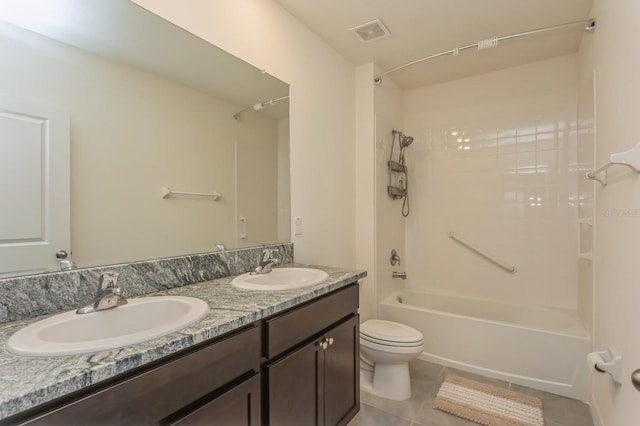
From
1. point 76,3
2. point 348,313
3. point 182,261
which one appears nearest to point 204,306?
point 182,261

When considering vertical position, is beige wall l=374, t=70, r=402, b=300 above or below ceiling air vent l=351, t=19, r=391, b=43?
below

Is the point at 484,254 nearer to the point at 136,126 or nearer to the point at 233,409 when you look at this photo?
the point at 233,409

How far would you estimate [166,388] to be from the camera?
780 millimetres

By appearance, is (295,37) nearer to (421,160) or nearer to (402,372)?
(421,160)

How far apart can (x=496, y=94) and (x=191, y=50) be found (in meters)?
2.60

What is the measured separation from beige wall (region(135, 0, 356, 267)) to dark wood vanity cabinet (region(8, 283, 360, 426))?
0.70 metres

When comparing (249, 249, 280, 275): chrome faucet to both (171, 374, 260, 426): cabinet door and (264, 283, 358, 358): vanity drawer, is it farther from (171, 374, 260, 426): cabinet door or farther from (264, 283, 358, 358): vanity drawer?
(171, 374, 260, 426): cabinet door

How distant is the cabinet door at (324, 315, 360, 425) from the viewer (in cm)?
143

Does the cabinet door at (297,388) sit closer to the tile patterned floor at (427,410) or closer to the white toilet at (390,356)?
the tile patterned floor at (427,410)

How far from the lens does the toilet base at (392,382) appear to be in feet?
6.59

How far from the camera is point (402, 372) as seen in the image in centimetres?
203

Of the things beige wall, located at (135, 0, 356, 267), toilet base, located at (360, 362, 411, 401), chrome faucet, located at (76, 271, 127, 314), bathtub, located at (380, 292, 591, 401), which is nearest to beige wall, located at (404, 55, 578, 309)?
bathtub, located at (380, 292, 591, 401)

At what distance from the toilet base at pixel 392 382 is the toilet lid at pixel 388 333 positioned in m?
0.19

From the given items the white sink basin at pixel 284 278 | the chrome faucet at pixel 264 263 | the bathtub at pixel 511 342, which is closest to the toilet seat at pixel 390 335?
the bathtub at pixel 511 342
